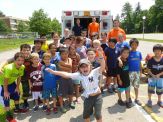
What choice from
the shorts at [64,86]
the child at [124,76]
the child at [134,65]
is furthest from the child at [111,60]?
the shorts at [64,86]

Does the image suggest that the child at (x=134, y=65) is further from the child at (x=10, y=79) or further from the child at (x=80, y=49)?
the child at (x=10, y=79)

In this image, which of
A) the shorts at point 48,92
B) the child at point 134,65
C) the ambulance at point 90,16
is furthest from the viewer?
A: the ambulance at point 90,16

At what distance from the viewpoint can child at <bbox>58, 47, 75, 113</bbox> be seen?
7.03 metres

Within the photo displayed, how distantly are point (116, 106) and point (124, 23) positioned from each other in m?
127

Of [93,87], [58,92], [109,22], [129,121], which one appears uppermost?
[109,22]

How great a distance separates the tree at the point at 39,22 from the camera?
2702 inches

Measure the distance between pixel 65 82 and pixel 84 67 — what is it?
6.58 feet

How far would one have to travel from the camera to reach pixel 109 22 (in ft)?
46.6

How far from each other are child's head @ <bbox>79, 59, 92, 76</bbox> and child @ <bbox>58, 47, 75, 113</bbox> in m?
1.63

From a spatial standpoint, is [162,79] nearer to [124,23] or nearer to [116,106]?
[116,106]

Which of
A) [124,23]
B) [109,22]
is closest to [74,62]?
[109,22]

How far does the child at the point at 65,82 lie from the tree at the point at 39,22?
202 ft

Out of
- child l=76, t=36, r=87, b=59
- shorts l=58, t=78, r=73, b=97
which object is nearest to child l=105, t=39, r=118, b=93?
child l=76, t=36, r=87, b=59

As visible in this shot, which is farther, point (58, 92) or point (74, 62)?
point (74, 62)
